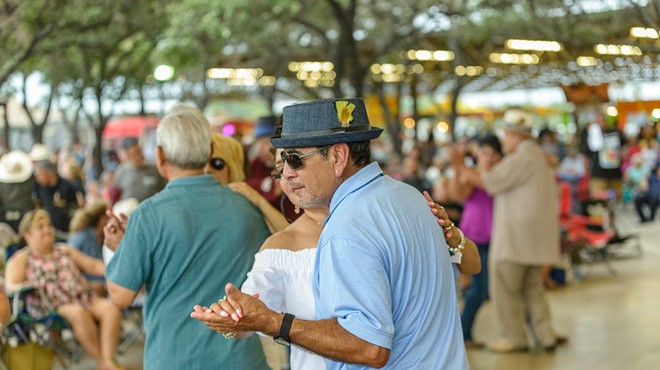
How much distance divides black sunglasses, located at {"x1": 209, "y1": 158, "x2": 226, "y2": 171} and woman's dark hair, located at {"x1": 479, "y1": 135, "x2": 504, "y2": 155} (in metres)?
4.26

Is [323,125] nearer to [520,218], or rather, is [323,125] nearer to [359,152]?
[359,152]

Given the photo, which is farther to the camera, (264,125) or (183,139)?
(264,125)

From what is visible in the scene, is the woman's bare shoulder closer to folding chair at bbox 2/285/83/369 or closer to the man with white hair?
the man with white hair

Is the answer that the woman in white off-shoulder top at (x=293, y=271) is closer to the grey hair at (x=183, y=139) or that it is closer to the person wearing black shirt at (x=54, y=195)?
the grey hair at (x=183, y=139)

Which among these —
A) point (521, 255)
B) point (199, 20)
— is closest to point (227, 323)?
point (521, 255)

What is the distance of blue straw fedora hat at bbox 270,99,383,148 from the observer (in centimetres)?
311

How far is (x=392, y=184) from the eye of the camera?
10.3ft

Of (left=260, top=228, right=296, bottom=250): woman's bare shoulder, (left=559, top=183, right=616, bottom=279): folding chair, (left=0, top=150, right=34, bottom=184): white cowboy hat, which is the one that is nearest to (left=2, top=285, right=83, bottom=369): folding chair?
(left=0, top=150, right=34, bottom=184): white cowboy hat

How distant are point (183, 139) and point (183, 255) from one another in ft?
1.50

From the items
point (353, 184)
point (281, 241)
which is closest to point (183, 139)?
point (281, 241)

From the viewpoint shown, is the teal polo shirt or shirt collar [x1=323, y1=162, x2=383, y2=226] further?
the teal polo shirt

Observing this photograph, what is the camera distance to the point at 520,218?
8898 mm

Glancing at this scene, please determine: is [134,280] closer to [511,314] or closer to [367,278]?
[367,278]

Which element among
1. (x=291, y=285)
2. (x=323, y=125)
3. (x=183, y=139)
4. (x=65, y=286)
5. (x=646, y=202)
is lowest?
(x=646, y=202)
